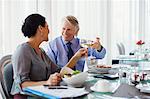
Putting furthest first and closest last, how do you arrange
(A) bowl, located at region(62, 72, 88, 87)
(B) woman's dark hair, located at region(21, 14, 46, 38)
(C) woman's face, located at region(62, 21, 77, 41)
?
(C) woman's face, located at region(62, 21, 77, 41)
(B) woman's dark hair, located at region(21, 14, 46, 38)
(A) bowl, located at region(62, 72, 88, 87)

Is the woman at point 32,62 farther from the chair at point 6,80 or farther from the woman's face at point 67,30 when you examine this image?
the woman's face at point 67,30

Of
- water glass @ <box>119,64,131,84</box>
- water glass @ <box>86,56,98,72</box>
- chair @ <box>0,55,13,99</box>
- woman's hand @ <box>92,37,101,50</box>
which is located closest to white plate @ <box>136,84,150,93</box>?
water glass @ <box>119,64,131,84</box>

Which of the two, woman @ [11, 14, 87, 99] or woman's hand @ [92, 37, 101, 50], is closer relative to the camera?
woman @ [11, 14, 87, 99]

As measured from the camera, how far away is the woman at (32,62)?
1.63 metres

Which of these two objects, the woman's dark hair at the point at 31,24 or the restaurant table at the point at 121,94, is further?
the woman's dark hair at the point at 31,24

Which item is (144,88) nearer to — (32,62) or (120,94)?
(120,94)

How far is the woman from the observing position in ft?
5.35

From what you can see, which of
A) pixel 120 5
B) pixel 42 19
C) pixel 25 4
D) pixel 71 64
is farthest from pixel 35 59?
pixel 120 5

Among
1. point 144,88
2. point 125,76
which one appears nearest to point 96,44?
point 125,76

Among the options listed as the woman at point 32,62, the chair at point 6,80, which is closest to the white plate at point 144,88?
the woman at point 32,62

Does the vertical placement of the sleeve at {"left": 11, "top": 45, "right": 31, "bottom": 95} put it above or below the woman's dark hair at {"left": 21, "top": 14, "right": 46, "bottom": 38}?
below

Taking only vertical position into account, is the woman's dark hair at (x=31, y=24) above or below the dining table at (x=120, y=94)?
above

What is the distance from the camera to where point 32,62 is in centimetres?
175

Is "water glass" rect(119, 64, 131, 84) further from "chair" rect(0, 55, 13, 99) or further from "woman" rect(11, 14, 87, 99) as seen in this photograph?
"chair" rect(0, 55, 13, 99)
